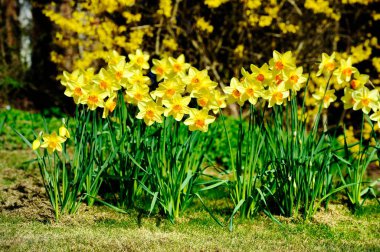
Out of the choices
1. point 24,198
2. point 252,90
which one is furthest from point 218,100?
point 24,198

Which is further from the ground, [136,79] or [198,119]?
[136,79]

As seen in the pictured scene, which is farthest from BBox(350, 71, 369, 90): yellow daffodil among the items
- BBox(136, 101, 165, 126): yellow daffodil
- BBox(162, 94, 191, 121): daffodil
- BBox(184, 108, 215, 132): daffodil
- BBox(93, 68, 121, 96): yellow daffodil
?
BBox(93, 68, 121, 96): yellow daffodil

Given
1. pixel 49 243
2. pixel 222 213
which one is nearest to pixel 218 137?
pixel 222 213

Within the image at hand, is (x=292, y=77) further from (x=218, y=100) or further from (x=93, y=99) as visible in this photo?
(x=93, y=99)

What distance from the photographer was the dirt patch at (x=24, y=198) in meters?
3.52

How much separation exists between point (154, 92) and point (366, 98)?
141cm

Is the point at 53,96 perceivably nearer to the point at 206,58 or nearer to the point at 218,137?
the point at 206,58

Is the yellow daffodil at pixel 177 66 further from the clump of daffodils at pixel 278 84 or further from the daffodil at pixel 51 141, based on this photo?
the daffodil at pixel 51 141

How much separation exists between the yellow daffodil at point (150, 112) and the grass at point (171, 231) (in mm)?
671

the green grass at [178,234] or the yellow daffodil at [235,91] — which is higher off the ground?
the yellow daffodil at [235,91]

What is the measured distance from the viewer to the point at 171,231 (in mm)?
3260

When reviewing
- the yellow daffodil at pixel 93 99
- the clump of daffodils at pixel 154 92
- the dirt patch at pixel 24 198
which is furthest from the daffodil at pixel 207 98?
the dirt patch at pixel 24 198

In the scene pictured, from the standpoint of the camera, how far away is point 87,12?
7.87 meters

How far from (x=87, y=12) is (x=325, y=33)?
12.8 ft
